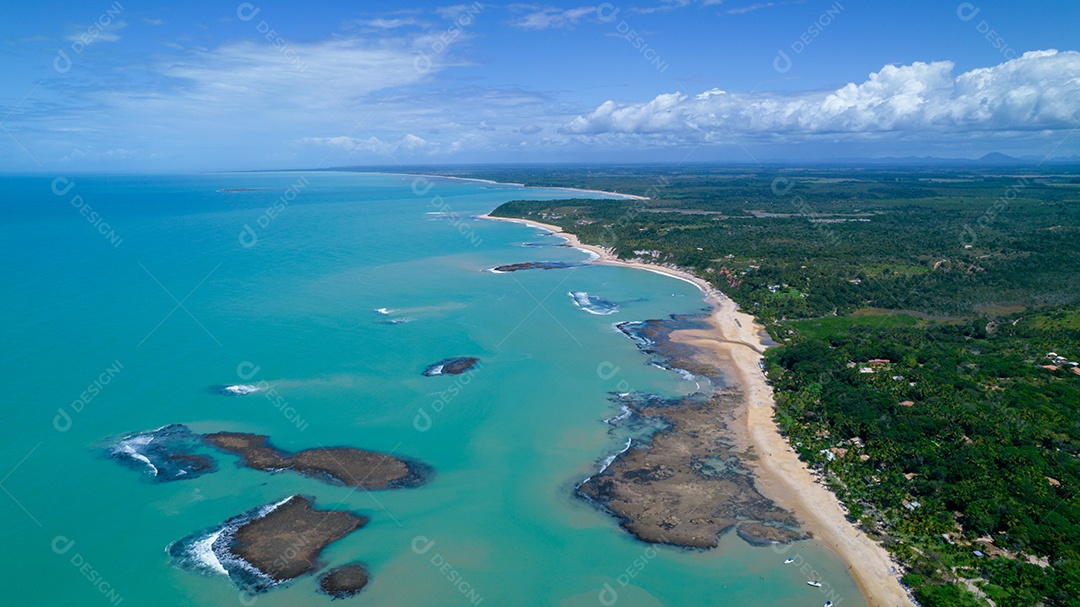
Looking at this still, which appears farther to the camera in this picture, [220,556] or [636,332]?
[636,332]

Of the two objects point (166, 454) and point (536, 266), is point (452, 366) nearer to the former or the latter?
point (166, 454)

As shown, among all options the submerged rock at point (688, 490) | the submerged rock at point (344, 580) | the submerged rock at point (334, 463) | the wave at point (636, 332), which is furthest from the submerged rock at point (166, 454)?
the wave at point (636, 332)

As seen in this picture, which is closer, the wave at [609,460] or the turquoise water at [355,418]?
the turquoise water at [355,418]

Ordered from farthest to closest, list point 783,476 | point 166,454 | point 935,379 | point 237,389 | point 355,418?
point 237,389 < point 935,379 < point 355,418 < point 166,454 < point 783,476

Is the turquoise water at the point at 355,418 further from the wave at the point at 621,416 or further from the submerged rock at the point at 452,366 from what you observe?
the submerged rock at the point at 452,366

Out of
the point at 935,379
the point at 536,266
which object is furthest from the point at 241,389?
the point at 536,266

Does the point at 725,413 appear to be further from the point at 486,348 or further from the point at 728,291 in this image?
the point at 728,291

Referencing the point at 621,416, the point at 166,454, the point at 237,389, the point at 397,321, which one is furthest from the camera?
the point at 397,321
